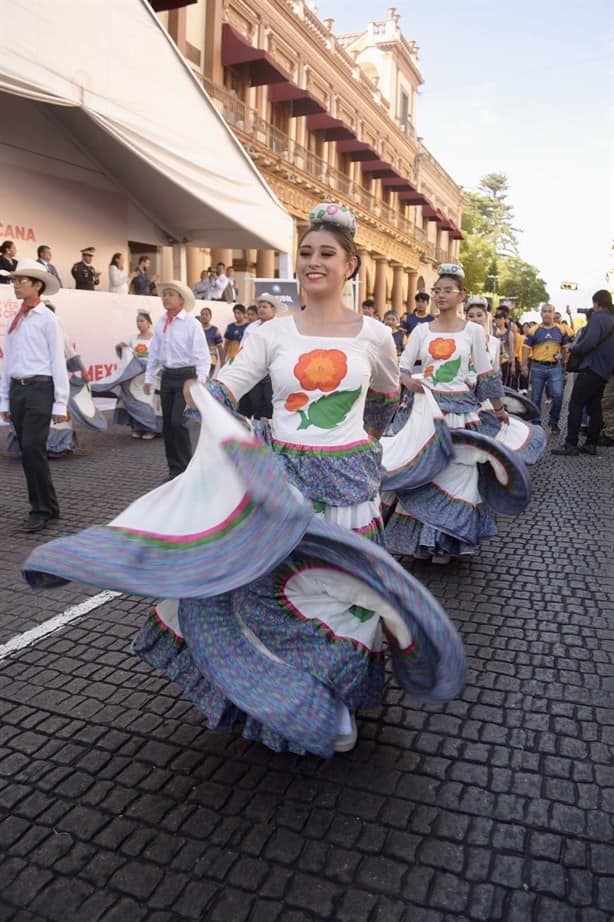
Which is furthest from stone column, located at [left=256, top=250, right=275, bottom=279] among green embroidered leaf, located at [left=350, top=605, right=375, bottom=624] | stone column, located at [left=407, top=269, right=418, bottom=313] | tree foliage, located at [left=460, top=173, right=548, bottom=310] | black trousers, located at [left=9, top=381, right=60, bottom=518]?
tree foliage, located at [left=460, top=173, right=548, bottom=310]

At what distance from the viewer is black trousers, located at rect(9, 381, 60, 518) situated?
19.1ft

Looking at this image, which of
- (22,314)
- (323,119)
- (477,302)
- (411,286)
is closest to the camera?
(22,314)

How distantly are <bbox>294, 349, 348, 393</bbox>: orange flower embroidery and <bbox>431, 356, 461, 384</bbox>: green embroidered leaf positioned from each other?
9.10ft

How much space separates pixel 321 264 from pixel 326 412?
566 millimetres

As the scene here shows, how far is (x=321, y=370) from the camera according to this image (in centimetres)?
287

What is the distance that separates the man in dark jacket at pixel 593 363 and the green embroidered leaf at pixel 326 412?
7.97 metres

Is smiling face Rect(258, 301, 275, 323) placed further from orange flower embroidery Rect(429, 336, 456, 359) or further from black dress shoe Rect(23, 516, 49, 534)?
black dress shoe Rect(23, 516, 49, 534)

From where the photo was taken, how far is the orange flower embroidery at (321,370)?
2865mm

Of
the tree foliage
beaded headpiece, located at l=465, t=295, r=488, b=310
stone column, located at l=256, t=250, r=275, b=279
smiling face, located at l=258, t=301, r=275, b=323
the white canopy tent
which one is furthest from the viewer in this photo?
the tree foliage

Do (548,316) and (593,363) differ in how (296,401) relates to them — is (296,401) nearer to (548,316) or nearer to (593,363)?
(593,363)

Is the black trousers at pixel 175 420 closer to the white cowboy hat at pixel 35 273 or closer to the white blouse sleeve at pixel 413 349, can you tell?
the white cowboy hat at pixel 35 273

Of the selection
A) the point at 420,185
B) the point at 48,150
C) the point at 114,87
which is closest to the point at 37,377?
the point at 114,87

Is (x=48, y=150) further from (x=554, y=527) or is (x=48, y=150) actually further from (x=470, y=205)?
(x=470, y=205)

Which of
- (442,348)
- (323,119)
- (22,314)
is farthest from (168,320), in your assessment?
→ (323,119)
